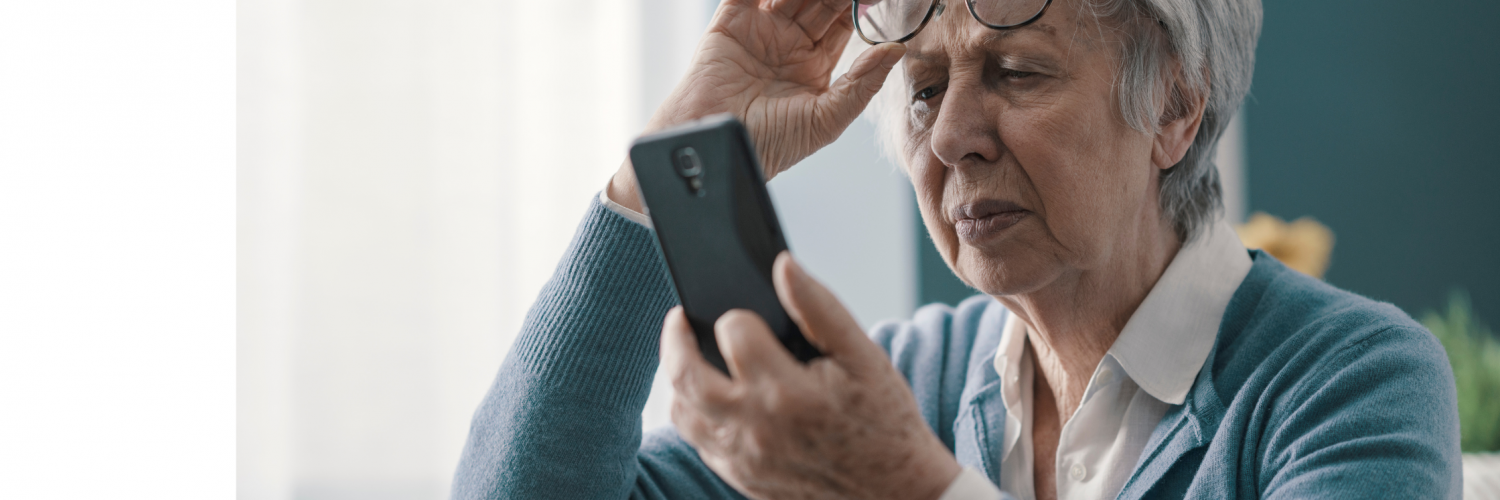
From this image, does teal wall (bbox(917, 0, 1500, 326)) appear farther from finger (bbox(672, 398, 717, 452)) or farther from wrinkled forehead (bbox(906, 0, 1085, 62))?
finger (bbox(672, 398, 717, 452))

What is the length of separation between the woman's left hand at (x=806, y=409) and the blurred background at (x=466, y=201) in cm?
116

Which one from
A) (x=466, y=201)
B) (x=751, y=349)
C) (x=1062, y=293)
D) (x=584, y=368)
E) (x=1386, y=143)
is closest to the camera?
(x=751, y=349)

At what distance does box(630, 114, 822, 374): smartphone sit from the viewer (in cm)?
55

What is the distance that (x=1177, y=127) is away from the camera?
3.25 ft

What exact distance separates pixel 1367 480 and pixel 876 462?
0.42 m

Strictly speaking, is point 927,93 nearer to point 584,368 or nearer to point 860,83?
point 860,83

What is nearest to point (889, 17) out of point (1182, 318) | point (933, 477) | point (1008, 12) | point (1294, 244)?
point (1008, 12)

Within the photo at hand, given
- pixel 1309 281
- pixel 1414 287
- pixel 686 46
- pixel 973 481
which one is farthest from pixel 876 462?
pixel 1414 287

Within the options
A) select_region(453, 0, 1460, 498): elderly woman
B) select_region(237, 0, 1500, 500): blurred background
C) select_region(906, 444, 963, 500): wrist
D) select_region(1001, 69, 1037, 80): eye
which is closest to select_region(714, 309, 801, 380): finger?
select_region(906, 444, 963, 500): wrist

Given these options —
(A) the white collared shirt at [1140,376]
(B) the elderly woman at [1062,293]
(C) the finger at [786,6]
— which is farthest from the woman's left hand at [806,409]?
(C) the finger at [786,6]

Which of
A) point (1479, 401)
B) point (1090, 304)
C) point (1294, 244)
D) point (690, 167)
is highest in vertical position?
point (690, 167)

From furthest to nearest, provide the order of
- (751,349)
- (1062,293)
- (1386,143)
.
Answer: (1386,143), (1062,293), (751,349)

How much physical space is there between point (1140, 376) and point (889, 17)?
18.5 inches

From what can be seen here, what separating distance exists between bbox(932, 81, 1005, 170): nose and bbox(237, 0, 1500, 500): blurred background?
765mm
